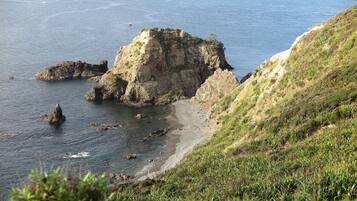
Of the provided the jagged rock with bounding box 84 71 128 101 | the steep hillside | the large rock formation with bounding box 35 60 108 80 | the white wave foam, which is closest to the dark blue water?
the white wave foam

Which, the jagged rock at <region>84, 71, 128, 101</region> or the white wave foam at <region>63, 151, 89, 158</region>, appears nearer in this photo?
the white wave foam at <region>63, 151, 89, 158</region>

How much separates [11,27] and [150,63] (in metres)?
73.6

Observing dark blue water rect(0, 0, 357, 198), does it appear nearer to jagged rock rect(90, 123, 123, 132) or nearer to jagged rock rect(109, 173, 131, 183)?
jagged rock rect(90, 123, 123, 132)

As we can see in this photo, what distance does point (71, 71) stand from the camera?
115438 millimetres

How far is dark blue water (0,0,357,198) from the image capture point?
2867 inches

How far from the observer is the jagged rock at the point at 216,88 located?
9406 centimetres

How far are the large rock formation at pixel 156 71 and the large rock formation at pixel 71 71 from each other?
425 inches

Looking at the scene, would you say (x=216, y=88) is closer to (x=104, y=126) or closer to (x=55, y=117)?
(x=104, y=126)

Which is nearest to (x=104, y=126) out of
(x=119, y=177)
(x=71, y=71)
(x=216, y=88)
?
(x=119, y=177)

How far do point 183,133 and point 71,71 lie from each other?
147ft

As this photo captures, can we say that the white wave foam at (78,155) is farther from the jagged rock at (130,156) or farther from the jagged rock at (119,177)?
the jagged rock at (119,177)

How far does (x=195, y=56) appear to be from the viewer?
357ft

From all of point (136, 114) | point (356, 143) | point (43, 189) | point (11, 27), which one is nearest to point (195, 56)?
point (136, 114)

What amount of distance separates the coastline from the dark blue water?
2.20 metres
